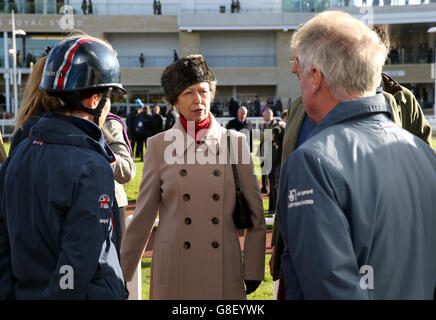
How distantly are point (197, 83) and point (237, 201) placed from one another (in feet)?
2.48

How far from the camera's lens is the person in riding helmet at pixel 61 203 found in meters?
1.89

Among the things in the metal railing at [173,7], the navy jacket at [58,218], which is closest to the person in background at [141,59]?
the metal railing at [173,7]

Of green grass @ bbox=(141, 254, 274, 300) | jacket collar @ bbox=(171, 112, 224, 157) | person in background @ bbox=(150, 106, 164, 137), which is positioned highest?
jacket collar @ bbox=(171, 112, 224, 157)

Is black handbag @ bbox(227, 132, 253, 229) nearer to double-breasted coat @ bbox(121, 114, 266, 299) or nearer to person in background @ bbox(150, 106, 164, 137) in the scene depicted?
double-breasted coat @ bbox(121, 114, 266, 299)

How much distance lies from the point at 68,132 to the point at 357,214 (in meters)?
1.13

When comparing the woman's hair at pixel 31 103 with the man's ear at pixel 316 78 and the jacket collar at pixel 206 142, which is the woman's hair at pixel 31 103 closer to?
the jacket collar at pixel 206 142

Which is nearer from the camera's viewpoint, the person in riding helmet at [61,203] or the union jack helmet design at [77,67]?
the person in riding helmet at [61,203]

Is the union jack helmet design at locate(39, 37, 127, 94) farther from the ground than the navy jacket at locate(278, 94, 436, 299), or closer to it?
farther from the ground

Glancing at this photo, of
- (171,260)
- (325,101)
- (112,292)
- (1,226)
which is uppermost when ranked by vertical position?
(325,101)

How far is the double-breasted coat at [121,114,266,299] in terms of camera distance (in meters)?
3.00

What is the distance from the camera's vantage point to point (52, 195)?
1.89 metres

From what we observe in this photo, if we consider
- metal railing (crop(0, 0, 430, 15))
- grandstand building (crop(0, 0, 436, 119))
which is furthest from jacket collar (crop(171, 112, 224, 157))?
metal railing (crop(0, 0, 430, 15))
